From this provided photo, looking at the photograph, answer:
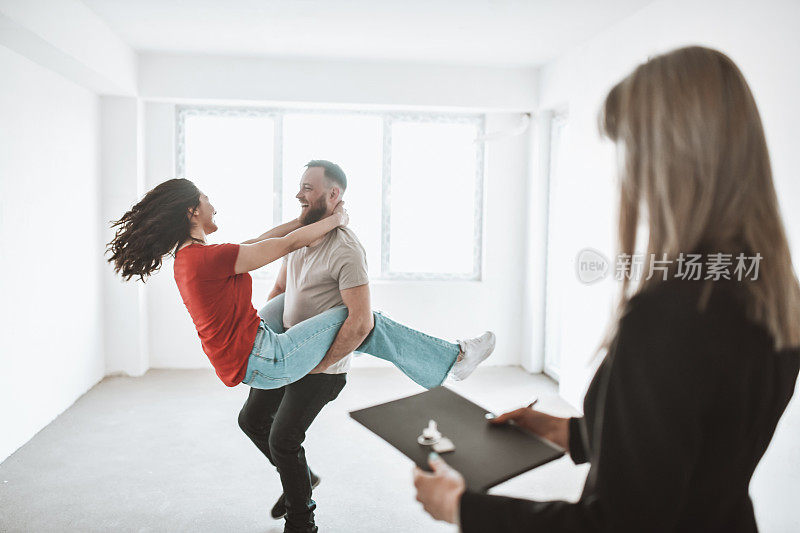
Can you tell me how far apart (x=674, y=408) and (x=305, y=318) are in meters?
1.72

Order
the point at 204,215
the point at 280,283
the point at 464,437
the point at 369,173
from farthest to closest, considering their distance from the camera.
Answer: the point at 369,173, the point at 280,283, the point at 204,215, the point at 464,437

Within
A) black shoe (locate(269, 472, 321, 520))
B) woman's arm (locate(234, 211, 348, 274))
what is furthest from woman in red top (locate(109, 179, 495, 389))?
black shoe (locate(269, 472, 321, 520))

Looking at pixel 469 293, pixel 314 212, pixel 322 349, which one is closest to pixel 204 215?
pixel 314 212

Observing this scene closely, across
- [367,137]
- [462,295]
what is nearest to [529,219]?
[462,295]

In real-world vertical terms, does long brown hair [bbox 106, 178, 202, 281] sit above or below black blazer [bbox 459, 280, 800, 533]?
above

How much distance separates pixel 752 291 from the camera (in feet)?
2.40

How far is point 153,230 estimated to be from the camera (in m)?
1.97

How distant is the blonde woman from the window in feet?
14.0

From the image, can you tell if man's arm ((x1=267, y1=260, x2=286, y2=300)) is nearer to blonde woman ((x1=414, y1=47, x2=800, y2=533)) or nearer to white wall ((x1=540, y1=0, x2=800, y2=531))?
white wall ((x1=540, y1=0, x2=800, y2=531))

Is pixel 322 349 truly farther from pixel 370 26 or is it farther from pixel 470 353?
pixel 370 26

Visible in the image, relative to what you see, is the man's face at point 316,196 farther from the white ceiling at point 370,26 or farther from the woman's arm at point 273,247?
the white ceiling at point 370,26

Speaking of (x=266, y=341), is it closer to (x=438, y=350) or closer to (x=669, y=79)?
(x=438, y=350)

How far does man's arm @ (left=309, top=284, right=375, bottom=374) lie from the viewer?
2076 mm

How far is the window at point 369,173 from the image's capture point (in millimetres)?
4848
